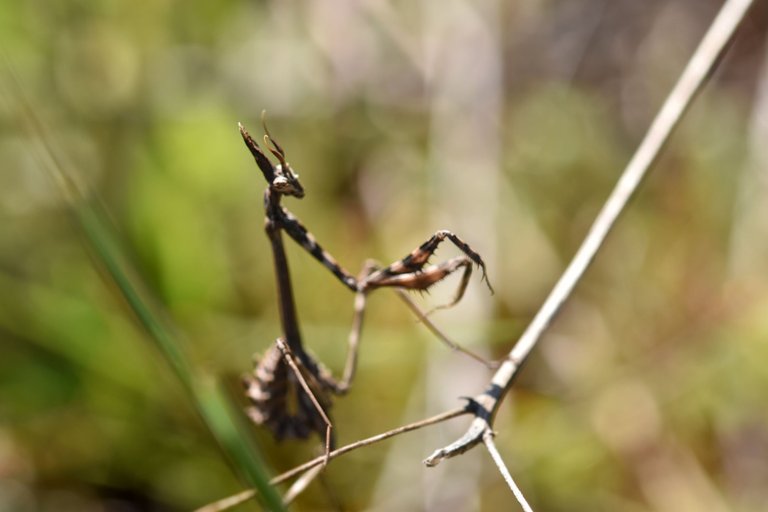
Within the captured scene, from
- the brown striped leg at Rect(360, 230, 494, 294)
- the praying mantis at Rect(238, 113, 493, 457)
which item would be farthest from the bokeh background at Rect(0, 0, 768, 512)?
the brown striped leg at Rect(360, 230, 494, 294)

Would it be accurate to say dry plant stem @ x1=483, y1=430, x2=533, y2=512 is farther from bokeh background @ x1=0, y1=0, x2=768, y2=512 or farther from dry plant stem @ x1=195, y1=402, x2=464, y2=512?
bokeh background @ x1=0, y1=0, x2=768, y2=512

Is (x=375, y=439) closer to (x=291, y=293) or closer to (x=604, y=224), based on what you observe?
(x=291, y=293)

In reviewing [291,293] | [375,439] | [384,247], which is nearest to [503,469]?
[375,439]

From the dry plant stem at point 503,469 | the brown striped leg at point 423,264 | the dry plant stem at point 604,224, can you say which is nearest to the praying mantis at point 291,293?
the brown striped leg at point 423,264

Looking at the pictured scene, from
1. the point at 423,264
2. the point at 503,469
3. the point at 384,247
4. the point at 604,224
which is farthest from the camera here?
the point at 384,247

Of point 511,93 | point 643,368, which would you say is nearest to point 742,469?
point 643,368

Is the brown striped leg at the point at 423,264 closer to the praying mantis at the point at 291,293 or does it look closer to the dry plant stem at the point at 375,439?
the praying mantis at the point at 291,293

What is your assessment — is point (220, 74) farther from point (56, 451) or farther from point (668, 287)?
point (668, 287)
